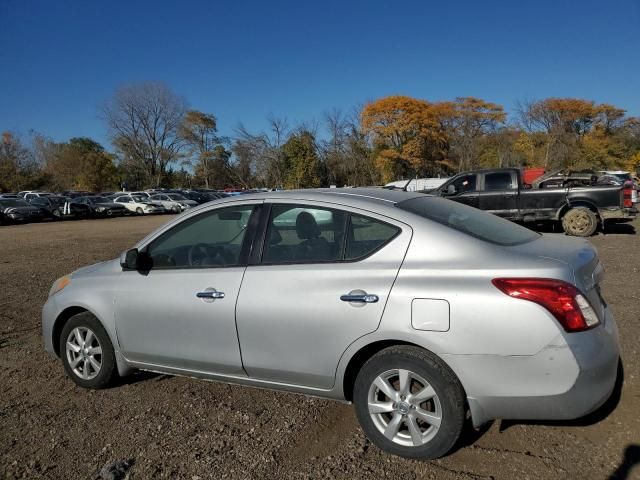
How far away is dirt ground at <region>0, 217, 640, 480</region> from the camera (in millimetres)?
2818

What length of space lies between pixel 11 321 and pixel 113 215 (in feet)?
105

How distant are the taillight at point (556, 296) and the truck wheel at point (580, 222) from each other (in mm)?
10863

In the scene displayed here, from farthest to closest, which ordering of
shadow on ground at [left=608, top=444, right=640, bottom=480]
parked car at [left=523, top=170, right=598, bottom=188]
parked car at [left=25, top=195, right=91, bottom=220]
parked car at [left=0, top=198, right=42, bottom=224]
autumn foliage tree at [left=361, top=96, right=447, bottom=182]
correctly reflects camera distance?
autumn foliage tree at [left=361, top=96, right=447, bottom=182]
parked car at [left=25, top=195, right=91, bottom=220]
parked car at [left=0, top=198, right=42, bottom=224]
parked car at [left=523, top=170, right=598, bottom=188]
shadow on ground at [left=608, top=444, right=640, bottom=480]

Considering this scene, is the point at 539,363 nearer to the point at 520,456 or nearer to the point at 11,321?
the point at 520,456

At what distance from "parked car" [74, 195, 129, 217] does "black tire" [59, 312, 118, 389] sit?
33341mm

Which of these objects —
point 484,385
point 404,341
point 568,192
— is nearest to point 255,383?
point 404,341

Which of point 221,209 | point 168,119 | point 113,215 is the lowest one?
point 113,215

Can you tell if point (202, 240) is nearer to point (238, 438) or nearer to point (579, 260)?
point (238, 438)

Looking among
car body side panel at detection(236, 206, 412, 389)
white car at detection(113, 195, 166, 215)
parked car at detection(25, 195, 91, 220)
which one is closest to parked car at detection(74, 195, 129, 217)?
parked car at detection(25, 195, 91, 220)

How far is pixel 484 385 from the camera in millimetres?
2617

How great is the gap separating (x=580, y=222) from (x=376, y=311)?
1138 cm

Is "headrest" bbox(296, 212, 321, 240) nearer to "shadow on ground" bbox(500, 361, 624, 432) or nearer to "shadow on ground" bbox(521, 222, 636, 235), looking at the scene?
"shadow on ground" bbox(500, 361, 624, 432)

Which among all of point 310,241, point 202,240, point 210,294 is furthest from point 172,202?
point 310,241

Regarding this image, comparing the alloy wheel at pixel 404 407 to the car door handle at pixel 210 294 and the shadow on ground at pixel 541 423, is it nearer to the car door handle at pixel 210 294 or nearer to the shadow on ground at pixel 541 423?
the shadow on ground at pixel 541 423
